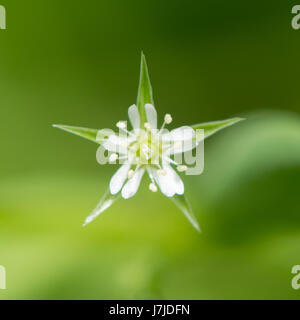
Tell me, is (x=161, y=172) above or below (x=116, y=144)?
below

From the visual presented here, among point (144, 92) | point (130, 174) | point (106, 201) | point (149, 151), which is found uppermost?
point (144, 92)

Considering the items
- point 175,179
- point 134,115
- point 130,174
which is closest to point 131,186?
point 130,174

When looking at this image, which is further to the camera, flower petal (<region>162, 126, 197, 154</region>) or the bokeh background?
the bokeh background

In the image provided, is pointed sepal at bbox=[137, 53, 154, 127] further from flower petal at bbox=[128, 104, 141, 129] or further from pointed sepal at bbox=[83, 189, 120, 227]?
pointed sepal at bbox=[83, 189, 120, 227]

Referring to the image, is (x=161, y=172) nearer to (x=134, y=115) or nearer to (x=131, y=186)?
(x=131, y=186)

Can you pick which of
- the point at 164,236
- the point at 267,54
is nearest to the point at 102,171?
the point at 164,236

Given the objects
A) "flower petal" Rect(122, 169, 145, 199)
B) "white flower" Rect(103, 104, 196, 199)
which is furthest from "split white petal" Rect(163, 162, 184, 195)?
"flower petal" Rect(122, 169, 145, 199)

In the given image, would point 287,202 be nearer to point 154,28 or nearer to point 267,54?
point 267,54
